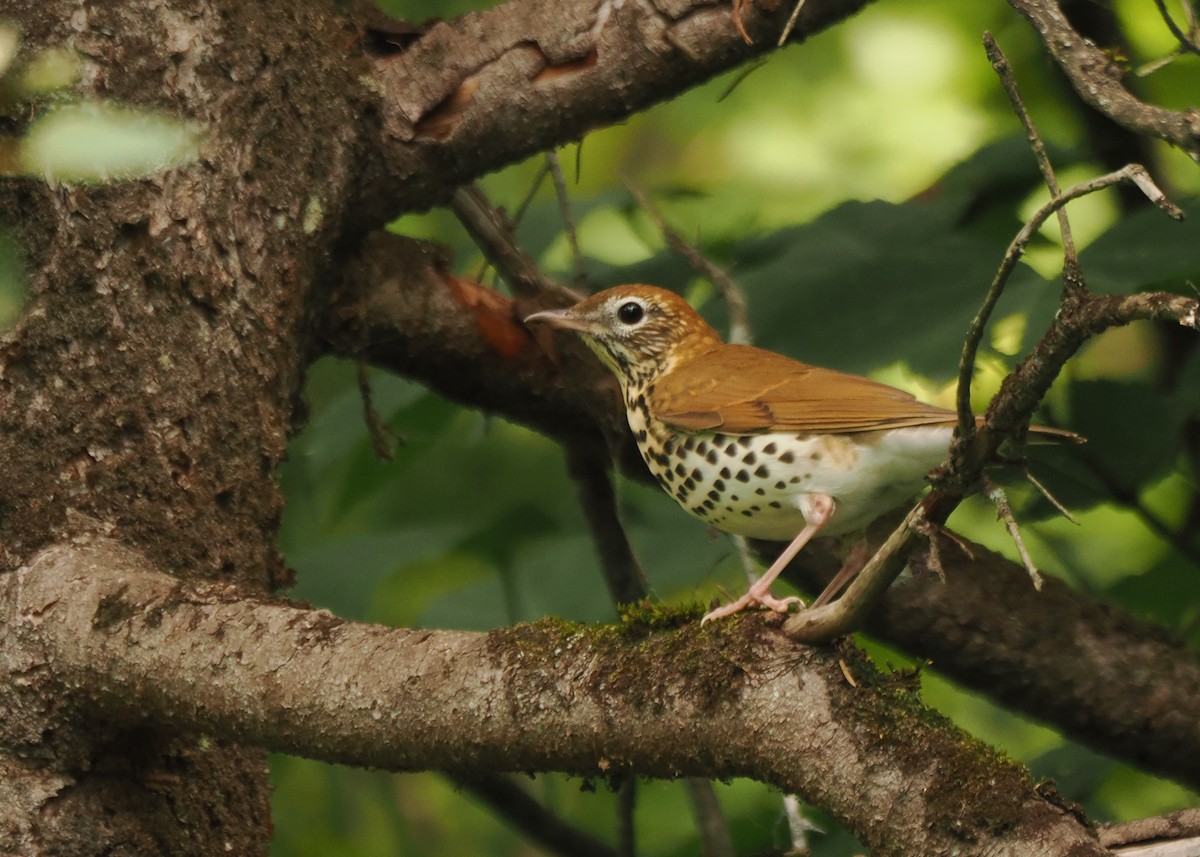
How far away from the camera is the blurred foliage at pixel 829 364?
11.1ft

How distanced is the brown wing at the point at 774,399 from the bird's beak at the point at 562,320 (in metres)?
0.30

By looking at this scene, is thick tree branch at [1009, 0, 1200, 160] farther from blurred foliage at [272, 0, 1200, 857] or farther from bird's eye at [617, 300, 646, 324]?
bird's eye at [617, 300, 646, 324]

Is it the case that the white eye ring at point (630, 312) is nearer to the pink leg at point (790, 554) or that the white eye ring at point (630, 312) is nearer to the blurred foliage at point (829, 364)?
the blurred foliage at point (829, 364)

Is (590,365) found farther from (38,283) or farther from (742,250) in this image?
(38,283)

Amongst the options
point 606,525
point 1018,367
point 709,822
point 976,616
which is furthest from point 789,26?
point 709,822

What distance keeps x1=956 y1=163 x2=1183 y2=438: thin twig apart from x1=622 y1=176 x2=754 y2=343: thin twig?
1.94 metres

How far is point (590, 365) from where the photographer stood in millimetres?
3865

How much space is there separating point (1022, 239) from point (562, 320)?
6.97 ft

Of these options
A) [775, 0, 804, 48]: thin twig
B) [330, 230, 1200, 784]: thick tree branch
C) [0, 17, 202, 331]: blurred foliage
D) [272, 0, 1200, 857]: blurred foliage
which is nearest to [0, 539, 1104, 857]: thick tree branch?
[272, 0, 1200, 857]: blurred foliage

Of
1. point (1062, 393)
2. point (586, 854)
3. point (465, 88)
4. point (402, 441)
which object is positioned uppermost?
point (465, 88)

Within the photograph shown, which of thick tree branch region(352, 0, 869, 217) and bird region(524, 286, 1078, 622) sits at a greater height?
thick tree branch region(352, 0, 869, 217)

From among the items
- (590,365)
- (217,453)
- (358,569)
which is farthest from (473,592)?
(217,453)

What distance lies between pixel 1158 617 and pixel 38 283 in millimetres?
3054

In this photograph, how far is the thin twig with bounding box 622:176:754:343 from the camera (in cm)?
362
